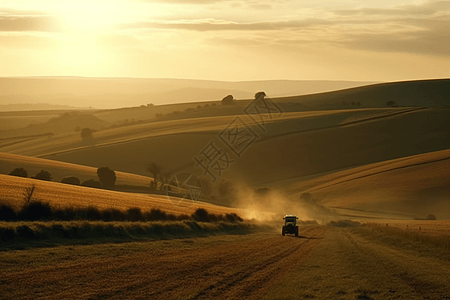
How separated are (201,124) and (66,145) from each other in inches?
1456

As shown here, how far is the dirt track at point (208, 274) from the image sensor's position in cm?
1523

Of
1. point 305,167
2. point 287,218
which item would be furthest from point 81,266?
point 305,167

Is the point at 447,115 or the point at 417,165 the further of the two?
the point at 447,115

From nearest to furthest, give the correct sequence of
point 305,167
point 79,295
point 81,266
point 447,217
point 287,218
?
point 79,295 → point 81,266 → point 287,218 → point 447,217 → point 305,167

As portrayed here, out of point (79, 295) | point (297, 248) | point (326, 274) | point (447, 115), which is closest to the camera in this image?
point (79, 295)

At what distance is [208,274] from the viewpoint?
18672 millimetres

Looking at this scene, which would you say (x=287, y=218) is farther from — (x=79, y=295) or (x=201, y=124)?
(x=201, y=124)

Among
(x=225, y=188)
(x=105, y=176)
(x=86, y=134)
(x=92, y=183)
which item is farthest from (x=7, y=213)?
(x=86, y=134)

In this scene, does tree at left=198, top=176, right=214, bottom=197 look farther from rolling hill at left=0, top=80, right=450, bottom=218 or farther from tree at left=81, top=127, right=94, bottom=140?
tree at left=81, top=127, right=94, bottom=140

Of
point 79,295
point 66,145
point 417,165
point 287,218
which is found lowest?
point 79,295

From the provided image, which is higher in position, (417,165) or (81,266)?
(417,165)

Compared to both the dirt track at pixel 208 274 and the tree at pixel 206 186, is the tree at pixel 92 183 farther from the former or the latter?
the dirt track at pixel 208 274

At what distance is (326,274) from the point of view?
19984 millimetres

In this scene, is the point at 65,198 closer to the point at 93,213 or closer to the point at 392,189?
the point at 93,213
